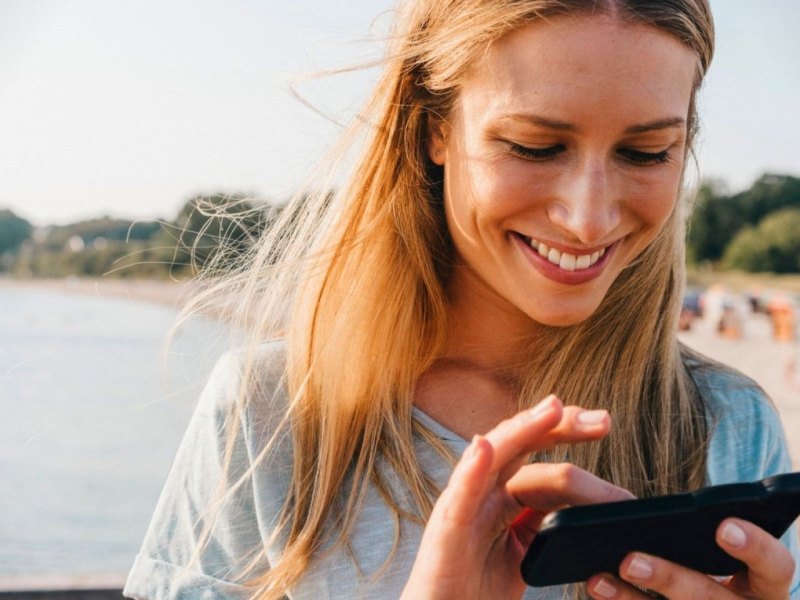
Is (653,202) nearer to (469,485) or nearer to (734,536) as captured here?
(734,536)

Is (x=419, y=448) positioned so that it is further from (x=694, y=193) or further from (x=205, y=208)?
(x=694, y=193)

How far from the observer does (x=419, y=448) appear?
6.63 feet

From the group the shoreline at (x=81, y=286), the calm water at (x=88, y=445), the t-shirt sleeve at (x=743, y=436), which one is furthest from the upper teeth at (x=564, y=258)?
the shoreline at (x=81, y=286)

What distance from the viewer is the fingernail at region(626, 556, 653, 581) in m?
1.37

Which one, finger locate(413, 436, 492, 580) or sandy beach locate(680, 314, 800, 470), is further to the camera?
sandy beach locate(680, 314, 800, 470)

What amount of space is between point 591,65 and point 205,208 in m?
1.29

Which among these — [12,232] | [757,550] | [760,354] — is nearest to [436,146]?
[757,550]

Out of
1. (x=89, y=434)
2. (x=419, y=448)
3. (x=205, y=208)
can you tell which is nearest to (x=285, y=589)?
(x=419, y=448)

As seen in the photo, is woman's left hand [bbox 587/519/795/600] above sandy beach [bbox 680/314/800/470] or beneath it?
above

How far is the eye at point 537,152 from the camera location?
178 cm

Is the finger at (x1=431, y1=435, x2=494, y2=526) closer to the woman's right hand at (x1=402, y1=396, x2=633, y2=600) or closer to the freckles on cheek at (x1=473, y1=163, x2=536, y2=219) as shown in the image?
the woman's right hand at (x1=402, y1=396, x2=633, y2=600)

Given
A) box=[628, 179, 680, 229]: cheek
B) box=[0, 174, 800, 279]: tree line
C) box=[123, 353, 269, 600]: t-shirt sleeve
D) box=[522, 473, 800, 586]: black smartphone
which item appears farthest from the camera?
box=[0, 174, 800, 279]: tree line

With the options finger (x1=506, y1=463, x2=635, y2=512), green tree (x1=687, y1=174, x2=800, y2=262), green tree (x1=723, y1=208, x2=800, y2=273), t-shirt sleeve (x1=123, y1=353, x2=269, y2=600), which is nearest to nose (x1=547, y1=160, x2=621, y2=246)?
finger (x1=506, y1=463, x2=635, y2=512)

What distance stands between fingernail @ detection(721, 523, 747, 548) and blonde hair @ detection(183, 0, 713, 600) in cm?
70
